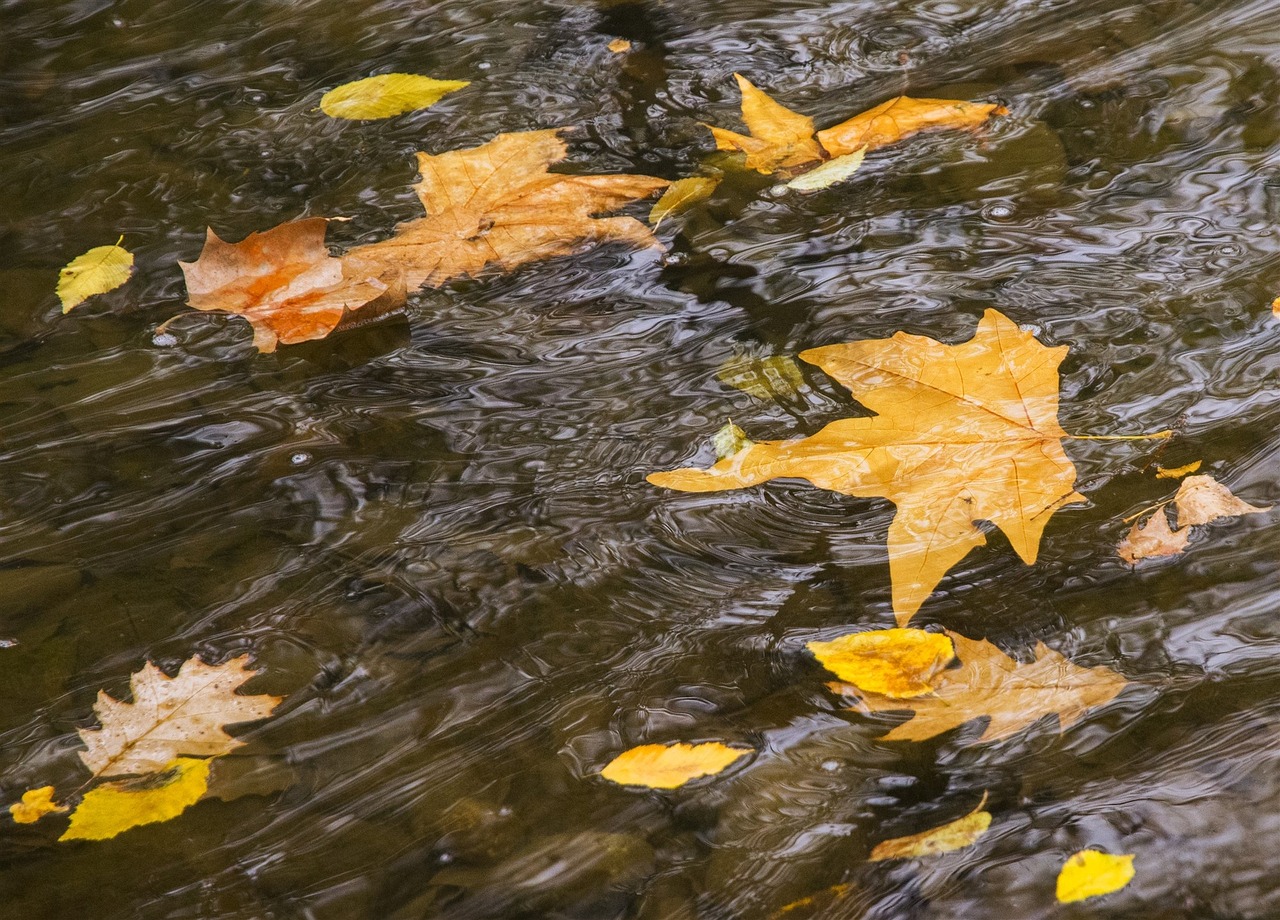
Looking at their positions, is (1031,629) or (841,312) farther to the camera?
(841,312)

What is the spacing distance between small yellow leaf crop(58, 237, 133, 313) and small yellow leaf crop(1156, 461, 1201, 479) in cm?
200

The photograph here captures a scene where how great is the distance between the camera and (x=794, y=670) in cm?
145

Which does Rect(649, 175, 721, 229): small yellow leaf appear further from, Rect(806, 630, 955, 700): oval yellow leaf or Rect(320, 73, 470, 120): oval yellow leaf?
Rect(806, 630, 955, 700): oval yellow leaf

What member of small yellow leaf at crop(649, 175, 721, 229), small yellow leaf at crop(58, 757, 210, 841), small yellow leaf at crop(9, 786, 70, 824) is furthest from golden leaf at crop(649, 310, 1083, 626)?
small yellow leaf at crop(9, 786, 70, 824)

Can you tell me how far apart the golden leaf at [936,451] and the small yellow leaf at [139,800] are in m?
0.81

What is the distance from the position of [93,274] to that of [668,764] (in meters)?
1.61

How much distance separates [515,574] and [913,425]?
27.2 inches

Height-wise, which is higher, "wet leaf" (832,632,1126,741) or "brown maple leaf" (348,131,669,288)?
"brown maple leaf" (348,131,669,288)

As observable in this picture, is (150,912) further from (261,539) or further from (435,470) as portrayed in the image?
(435,470)

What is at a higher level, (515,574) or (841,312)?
(841,312)

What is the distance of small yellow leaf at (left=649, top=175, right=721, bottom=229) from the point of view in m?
2.15

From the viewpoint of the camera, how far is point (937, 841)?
1.29 metres

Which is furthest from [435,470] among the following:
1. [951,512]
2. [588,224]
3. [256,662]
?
[951,512]

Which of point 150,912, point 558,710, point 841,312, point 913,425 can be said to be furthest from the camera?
point 841,312
